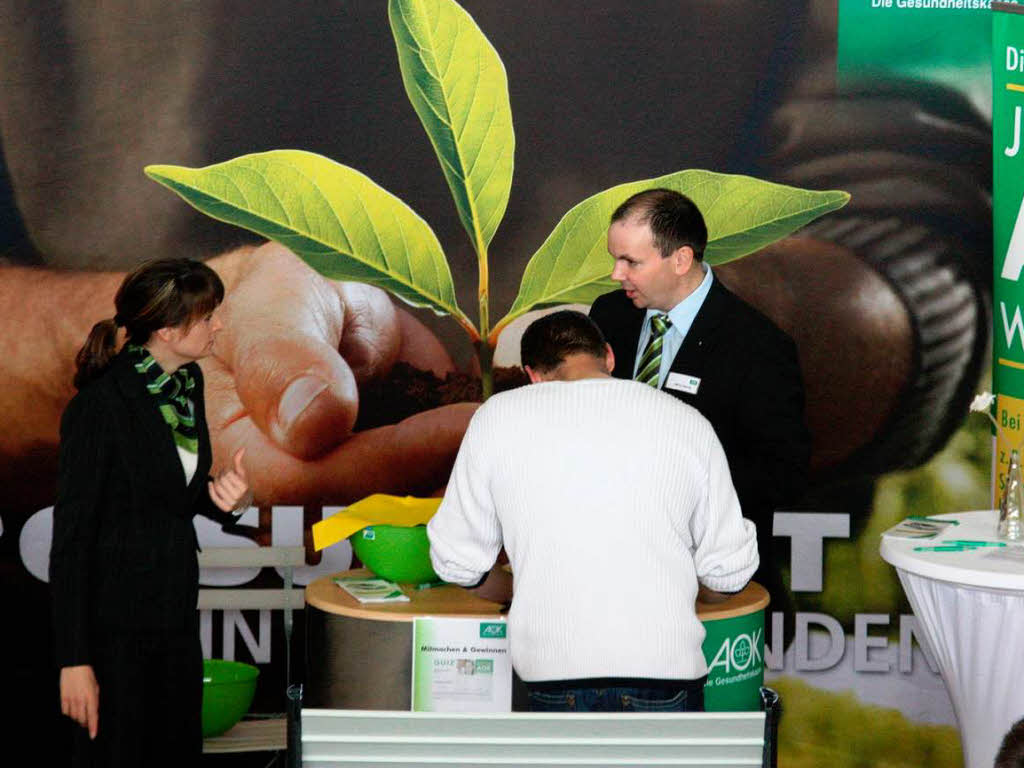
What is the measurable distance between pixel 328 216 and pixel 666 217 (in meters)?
1.55

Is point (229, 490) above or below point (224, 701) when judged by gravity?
above

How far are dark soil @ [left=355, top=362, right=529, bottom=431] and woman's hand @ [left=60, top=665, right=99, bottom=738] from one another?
197 cm

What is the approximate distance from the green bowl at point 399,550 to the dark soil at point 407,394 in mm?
1317

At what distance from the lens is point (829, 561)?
172 inches

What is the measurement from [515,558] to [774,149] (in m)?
2.45

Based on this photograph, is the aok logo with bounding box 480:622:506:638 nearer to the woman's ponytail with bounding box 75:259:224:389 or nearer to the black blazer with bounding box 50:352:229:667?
the black blazer with bounding box 50:352:229:667

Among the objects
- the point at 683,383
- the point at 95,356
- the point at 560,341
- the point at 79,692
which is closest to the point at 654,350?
the point at 683,383

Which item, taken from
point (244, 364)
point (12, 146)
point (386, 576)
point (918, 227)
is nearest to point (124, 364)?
point (386, 576)

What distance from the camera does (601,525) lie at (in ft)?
7.16

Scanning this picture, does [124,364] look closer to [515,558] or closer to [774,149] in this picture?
[515,558]

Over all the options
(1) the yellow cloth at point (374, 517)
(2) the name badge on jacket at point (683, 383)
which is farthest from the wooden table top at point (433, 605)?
(2) the name badge on jacket at point (683, 383)

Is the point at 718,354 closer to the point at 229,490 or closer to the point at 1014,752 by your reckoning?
the point at 229,490

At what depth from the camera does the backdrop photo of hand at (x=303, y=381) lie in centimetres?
435

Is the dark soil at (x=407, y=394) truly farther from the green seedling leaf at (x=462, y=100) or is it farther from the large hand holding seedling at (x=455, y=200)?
the green seedling leaf at (x=462, y=100)
